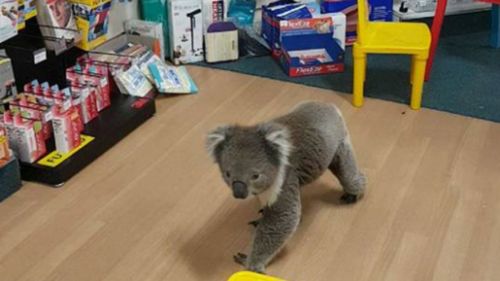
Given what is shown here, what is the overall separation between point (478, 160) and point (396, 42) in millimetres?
622

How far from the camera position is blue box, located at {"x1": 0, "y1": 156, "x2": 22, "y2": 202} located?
6.73ft

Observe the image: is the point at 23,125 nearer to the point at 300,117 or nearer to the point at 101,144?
the point at 101,144

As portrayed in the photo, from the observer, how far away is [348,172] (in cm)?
196

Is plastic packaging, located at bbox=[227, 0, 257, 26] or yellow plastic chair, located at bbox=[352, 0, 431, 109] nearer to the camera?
yellow plastic chair, located at bbox=[352, 0, 431, 109]

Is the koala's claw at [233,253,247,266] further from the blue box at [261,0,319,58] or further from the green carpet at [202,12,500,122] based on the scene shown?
the blue box at [261,0,319,58]

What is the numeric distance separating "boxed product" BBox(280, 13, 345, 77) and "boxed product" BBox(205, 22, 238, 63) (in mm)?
271

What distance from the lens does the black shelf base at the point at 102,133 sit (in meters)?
2.14

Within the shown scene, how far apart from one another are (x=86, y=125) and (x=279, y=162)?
41.6 inches

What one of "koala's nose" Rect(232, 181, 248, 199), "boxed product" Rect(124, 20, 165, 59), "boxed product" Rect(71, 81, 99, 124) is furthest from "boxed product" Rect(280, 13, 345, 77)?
"koala's nose" Rect(232, 181, 248, 199)

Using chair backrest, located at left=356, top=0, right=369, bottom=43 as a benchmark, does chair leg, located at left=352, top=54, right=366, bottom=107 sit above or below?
below

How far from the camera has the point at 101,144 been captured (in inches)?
91.3

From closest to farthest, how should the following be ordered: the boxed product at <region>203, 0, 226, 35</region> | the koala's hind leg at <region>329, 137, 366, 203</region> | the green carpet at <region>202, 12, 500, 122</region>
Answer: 1. the koala's hind leg at <region>329, 137, 366, 203</region>
2. the green carpet at <region>202, 12, 500, 122</region>
3. the boxed product at <region>203, 0, 226, 35</region>

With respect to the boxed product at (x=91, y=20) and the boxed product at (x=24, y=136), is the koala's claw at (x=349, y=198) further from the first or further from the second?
the boxed product at (x=91, y=20)

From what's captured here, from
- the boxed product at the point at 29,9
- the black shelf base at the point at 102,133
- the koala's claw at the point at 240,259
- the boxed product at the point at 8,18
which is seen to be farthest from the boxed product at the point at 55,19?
the koala's claw at the point at 240,259
